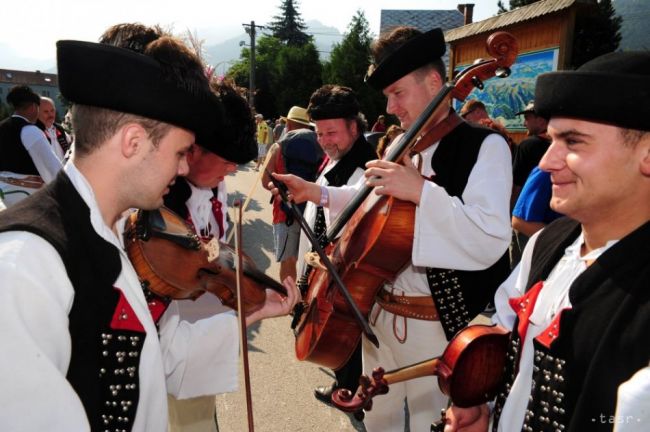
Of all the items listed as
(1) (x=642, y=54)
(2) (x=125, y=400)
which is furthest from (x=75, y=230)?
(1) (x=642, y=54)

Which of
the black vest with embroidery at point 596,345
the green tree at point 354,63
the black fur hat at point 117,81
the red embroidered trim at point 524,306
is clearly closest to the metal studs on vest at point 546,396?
the black vest with embroidery at point 596,345

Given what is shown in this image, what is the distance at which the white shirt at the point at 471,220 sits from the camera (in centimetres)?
189

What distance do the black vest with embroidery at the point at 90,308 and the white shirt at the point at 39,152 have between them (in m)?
4.05

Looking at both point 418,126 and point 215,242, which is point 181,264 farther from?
point 418,126

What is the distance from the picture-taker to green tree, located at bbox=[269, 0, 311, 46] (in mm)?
61750

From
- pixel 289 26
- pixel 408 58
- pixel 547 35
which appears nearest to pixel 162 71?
pixel 408 58

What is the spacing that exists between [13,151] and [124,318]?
4534 millimetres

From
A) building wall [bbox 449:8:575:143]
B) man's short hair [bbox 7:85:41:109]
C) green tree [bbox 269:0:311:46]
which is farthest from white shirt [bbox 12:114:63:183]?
green tree [bbox 269:0:311:46]

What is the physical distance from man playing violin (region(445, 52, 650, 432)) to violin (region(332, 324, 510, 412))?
0.15 ft

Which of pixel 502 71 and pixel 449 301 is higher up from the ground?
pixel 502 71

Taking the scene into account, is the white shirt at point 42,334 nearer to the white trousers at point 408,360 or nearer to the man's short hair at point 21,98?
the white trousers at point 408,360

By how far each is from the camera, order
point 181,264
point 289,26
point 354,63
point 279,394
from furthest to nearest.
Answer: point 289,26
point 354,63
point 279,394
point 181,264

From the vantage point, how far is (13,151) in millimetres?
4637

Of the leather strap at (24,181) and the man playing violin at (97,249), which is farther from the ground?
the man playing violin at (97,249)
